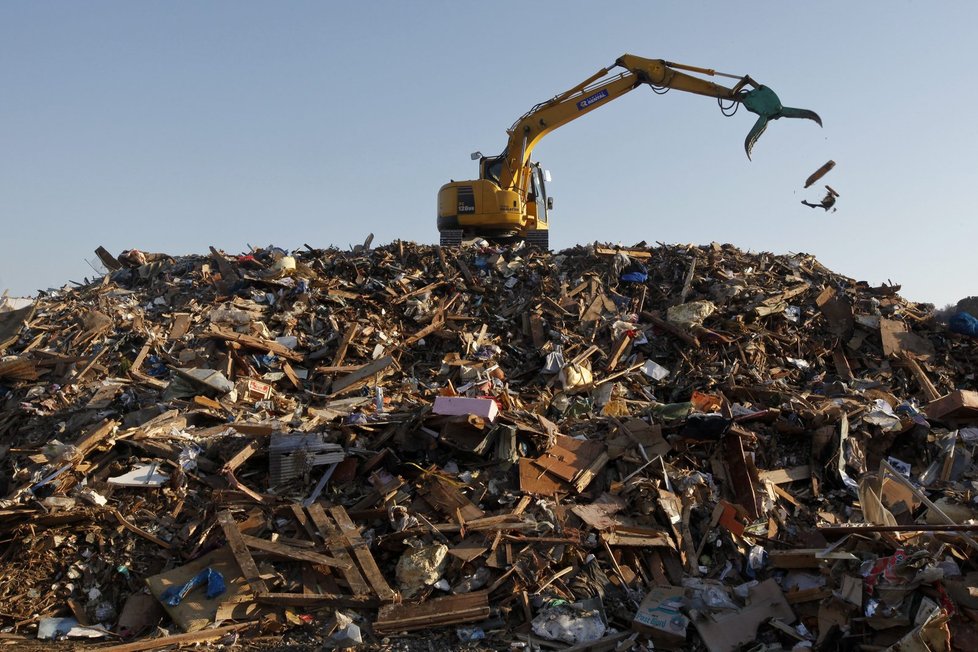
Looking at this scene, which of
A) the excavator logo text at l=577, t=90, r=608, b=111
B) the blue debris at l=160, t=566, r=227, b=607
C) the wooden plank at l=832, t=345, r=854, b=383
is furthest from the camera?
the excavator logo text at l=577, t=90, r=608, b=111

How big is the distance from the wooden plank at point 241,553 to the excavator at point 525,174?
9.27 metres

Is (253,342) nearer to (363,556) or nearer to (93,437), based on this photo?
(93,437)

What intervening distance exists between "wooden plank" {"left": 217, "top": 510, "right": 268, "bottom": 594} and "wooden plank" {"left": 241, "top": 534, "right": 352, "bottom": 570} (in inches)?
2.5

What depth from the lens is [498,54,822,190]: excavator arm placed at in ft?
39.4

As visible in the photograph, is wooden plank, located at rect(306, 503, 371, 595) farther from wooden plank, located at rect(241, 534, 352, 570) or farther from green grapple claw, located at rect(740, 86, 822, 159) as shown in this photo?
green grapple claw, located at rect(740, 86, 822, 159)

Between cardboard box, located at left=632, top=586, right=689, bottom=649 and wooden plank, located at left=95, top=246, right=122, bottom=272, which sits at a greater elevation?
wooden plank, located at left=95, top=246, right=122, bottom=272

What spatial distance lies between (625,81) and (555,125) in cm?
167

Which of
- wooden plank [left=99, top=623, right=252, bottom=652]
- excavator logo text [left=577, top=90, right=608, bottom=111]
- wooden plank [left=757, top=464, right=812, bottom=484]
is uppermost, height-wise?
excavator logo text [left=577, top=90, right=608, bottom=111]

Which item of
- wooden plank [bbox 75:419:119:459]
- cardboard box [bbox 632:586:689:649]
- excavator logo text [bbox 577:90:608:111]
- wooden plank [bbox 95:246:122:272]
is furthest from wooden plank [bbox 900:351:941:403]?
wooden plank [bbox 95:246:122:272]

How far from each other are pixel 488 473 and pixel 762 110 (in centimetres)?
871

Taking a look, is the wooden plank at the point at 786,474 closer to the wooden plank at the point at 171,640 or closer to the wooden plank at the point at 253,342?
the wooden plank at the point at 171,640

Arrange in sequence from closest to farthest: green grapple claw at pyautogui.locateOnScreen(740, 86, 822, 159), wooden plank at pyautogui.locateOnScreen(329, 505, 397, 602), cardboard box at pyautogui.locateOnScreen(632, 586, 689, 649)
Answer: cardboard box at pyautogui.locateOnScreen(632, 586, 689, 649)
wooden plank at pyautogui.locateOnScreen(329, 505, 397, 602)
green grapple claw at pyautogui.locateOnScreen(740, 86, 822, 159)

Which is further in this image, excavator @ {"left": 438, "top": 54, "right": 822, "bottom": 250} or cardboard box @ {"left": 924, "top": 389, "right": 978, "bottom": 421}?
excavator @ {"left": 438, "top": 54, "right": 822, "bottom": 250}

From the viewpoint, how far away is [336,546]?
20.1ft
